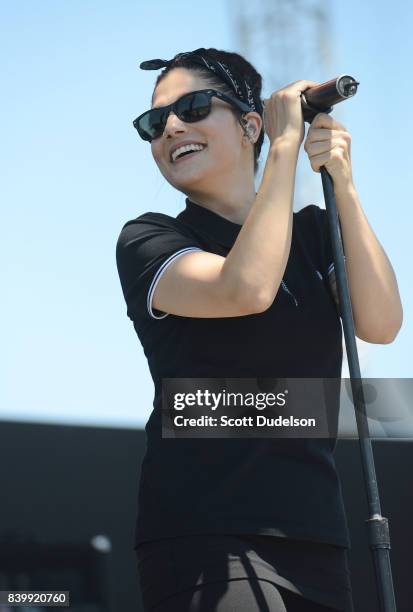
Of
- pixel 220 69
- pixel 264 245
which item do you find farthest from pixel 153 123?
pixel 264 245

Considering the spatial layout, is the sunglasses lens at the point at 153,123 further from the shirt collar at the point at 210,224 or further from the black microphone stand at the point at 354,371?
the black microphone stand at the point at 354,371

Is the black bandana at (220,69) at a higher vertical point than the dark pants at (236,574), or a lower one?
A: higher

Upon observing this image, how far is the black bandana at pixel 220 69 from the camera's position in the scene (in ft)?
6.26

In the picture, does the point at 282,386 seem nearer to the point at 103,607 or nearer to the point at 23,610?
the point at 23,610

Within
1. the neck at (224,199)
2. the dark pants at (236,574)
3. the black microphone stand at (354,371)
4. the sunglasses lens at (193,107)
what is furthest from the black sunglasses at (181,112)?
the dark pants at (236,574)

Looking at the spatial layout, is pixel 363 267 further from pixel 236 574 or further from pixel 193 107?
pixel 236 574

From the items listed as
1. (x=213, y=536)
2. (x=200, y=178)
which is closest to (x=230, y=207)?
(x=200, y=178)

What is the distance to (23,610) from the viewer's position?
2.92m

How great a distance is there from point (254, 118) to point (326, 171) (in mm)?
352

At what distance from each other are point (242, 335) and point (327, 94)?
41 centimetres

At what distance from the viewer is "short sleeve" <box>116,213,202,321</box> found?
5.32ft

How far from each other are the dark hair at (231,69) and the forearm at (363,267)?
33 cm

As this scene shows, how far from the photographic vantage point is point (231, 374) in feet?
5.09

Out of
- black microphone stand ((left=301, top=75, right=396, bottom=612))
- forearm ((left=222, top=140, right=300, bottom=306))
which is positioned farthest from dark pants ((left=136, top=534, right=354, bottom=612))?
forearm ((left=222, top=140, right=300, bottom=306))
